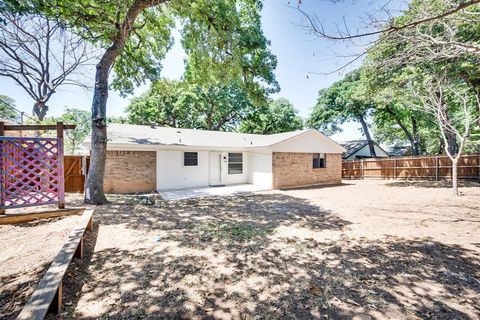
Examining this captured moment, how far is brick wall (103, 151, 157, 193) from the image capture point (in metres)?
10.5

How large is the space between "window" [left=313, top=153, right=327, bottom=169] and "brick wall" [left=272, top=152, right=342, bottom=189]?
0.83 ft

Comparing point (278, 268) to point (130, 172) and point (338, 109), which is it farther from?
point (338, 109)

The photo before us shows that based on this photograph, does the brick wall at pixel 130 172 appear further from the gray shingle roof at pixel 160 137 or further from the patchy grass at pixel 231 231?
the patchy grass at pixel 231 231

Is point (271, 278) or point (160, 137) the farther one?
point (160, 137)

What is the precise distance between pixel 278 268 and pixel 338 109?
24.5 metres

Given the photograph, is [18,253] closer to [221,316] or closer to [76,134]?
[221,316]

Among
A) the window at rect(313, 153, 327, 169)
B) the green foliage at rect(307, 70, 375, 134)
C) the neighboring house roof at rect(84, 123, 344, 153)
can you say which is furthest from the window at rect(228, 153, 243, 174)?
the green foliage at rect(307, 70, 375, 134)

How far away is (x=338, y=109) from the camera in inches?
957

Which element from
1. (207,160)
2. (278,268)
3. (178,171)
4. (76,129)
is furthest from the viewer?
(76,129)

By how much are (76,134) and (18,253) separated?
45.2 meters

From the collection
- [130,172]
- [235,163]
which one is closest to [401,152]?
[235,163]

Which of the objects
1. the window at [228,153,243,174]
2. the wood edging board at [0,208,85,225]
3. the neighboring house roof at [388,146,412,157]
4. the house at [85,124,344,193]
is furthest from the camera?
the neighboring house roof at [388,146,412,157]

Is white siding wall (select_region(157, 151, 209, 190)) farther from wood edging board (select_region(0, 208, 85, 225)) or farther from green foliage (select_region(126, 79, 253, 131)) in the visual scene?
green foliage (select_region(126, 79, 253, 131))

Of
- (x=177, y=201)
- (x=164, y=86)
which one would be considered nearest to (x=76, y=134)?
(x=164, y=86)
